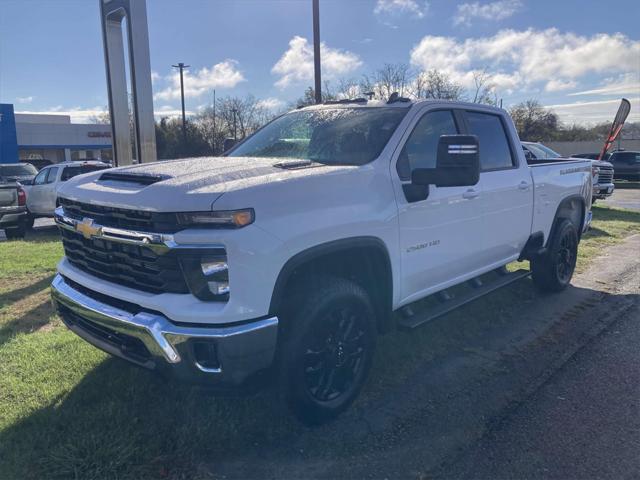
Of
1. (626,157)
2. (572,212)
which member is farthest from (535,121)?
(572,212)

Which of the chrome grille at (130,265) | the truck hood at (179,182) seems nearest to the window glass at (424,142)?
the truck hood at (179,182)

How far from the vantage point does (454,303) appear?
14.1ft

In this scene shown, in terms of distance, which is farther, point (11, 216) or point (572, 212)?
point (11, 216)

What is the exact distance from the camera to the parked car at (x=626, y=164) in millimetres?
28422

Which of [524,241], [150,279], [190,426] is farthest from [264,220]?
[524,241]

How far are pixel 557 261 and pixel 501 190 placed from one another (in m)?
1.83

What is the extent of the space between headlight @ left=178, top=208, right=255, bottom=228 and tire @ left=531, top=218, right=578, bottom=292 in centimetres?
427

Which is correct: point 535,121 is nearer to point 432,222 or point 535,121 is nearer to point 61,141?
point 61,141

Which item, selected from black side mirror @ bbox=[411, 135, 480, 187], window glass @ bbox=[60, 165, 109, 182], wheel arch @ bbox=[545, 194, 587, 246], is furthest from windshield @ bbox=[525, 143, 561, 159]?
window glass @ bbox=[60, 165, 109, 182]

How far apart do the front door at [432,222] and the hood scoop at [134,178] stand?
1.57m

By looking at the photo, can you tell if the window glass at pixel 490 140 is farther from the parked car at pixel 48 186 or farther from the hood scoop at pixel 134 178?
the parked car at pixel 48 186

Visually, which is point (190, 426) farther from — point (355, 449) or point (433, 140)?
point (433, 140)

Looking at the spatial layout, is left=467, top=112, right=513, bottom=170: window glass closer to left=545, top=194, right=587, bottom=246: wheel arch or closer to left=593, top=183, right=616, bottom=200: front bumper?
left=545, top=194, right=587, bottom=246: wheel arch

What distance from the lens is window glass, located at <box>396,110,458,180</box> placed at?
12.1 ft
